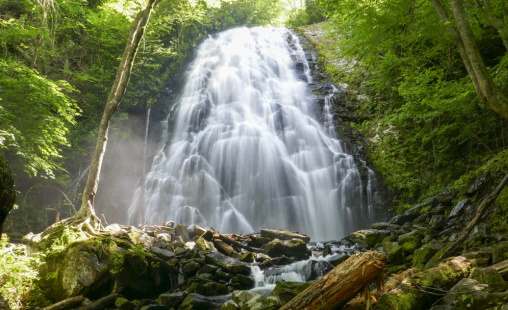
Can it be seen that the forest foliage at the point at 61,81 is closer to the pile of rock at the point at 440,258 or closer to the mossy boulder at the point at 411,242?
the mossy boulder at the point at 411,242

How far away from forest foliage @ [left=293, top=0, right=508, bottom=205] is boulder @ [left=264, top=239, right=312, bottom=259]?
445 centimetres

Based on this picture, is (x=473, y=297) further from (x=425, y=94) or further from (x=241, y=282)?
(x=425, y=94)

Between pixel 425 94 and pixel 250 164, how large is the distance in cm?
783

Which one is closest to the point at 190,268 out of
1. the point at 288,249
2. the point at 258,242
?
the point at 288,249

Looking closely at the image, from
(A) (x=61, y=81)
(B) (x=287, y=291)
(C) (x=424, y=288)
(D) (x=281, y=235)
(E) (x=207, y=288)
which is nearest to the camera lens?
(C) (x=424, y=288)

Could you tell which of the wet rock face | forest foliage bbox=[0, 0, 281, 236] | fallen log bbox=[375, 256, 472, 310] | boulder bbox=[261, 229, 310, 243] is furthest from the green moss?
forest foliage bbox=[0, 0, 281, 236]

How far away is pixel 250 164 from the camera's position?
14906 millimetres

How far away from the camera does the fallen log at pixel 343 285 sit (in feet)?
10.6

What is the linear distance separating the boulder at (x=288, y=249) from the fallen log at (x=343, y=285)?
559cm

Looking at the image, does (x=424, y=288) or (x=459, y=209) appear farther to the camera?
(x=459, y=209)

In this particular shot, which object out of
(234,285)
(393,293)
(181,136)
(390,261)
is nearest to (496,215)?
(390,261)

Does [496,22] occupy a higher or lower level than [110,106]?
higher

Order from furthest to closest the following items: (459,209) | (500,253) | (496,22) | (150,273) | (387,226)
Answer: (387,226) < (459,209) < (150,273) < (496,22) < (500,253)

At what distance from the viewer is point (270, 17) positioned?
97.0 feet
